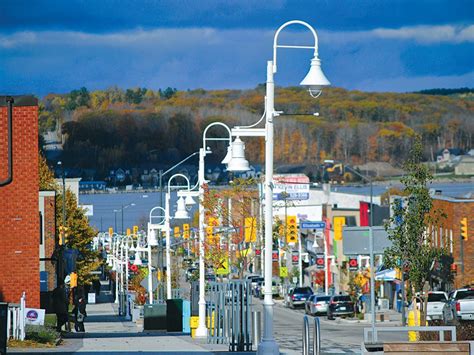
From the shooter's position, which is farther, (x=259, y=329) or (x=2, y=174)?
(x=2, y=174)

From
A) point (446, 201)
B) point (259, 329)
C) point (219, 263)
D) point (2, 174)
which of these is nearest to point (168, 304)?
point (219, 263)

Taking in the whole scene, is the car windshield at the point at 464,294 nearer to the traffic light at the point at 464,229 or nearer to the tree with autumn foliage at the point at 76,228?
the traffic light at the point at 464,229

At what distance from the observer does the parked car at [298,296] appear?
282 ft

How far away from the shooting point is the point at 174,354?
27.9 metres

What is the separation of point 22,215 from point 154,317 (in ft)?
40.5

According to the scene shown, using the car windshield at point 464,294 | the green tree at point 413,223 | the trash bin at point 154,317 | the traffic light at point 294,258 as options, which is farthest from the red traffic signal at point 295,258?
the green tree at point 413,223

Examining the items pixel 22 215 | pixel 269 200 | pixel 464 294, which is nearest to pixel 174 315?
pixel 22 215

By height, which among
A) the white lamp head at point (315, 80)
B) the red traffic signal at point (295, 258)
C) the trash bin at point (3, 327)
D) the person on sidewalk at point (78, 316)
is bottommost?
the person on sidewalk at point (78, 316)

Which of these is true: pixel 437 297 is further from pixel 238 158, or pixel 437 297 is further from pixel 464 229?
pixel 238 158

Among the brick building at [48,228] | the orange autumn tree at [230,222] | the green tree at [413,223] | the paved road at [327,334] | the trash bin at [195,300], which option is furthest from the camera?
the brick building at [48,228]

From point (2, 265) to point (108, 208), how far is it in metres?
115

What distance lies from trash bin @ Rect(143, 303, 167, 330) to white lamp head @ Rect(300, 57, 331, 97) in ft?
85.7

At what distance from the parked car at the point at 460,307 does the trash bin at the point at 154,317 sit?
39.1 ft

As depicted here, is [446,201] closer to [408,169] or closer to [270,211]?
[408,169]
